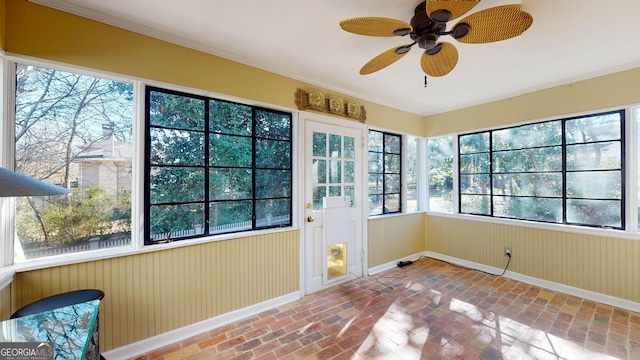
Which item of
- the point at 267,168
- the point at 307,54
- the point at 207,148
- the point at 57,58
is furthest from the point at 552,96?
the point at 57,58

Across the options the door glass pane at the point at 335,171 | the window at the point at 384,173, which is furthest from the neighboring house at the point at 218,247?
the door glass pane at the point at 335,171

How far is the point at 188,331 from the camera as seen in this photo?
2.22 meters

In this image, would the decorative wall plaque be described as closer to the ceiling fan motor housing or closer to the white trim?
the ceiling fan motor housing

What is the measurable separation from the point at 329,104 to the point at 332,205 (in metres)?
1.30

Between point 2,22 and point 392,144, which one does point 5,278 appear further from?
point 392,144

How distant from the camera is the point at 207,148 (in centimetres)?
235

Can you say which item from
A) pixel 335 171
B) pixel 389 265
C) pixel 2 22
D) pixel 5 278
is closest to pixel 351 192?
pixel 335 171

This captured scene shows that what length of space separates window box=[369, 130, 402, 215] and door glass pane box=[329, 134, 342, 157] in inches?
27.2

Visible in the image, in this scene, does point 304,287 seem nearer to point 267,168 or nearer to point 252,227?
point 252,227

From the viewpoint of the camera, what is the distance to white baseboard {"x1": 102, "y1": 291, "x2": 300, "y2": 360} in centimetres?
194

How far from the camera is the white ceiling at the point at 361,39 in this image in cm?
173

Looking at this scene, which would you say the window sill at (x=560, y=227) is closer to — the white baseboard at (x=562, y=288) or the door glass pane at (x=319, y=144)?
the white baseboard at (x=562, y=288)

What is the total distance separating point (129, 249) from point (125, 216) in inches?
10.7

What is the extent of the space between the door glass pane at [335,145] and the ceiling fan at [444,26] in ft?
4.53
